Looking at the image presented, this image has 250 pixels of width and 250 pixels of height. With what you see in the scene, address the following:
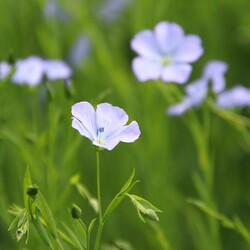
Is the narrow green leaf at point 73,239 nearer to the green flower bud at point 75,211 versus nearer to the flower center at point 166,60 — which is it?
the green flower bud at point 75,211

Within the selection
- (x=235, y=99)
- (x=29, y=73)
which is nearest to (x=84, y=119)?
(x=29, y=73)

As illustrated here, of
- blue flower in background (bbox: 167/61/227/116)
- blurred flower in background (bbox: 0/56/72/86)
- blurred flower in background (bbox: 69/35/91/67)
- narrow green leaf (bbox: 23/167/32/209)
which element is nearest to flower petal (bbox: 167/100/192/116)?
blue flower in background (bbox: 167/61/227/116)

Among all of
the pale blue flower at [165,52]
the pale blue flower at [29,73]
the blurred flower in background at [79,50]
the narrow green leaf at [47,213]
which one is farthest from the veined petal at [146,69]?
the blurred flower in background at [79,50]

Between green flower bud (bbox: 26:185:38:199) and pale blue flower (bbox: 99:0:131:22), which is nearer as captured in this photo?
green flower bud (bbox: 26:185:38:199)

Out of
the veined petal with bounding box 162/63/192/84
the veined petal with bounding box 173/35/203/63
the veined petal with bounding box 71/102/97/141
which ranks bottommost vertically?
the veined petal with bounding box 162/63/192/84

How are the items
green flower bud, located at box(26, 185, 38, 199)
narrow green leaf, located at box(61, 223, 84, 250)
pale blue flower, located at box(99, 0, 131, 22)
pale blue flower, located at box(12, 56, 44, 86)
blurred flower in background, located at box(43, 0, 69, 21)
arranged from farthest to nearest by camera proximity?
pale blue flower, located at box(99, 0, 131, 22), blurred flower in background, located at box(43, 0, 69, 21), pale blue flower, located at box(12, 56, 44, 86), narrow green leaf, located at box(61, 223, 84, 250), green flower bud, located at box(26, 185, 38, 199)

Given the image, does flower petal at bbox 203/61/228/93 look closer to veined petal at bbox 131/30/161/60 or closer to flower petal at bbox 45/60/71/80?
veined petal at bbox 131/30/161/60

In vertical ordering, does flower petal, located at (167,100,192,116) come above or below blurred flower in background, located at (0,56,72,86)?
below
